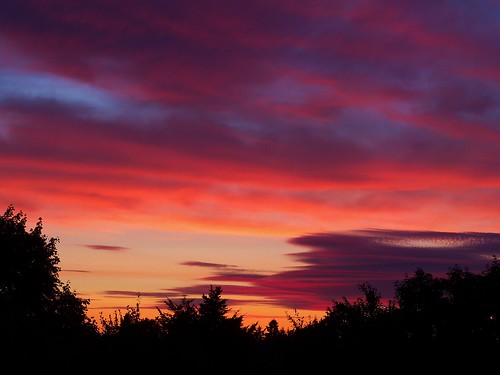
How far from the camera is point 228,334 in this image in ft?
84.8

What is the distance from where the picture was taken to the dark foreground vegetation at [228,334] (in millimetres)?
22141

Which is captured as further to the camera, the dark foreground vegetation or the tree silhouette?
the tree silhouette

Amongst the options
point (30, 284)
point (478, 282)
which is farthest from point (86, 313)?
point (478, 282)

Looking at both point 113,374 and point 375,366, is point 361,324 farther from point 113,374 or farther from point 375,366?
point 113,374

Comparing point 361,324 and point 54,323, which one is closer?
point 361,324

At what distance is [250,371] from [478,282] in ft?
181

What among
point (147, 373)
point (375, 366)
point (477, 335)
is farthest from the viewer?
point (477, 335)

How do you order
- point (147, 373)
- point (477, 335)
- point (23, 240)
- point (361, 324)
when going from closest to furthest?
point (147, 373)
point (361, 324)
point (477, 335)
point (23, 240)

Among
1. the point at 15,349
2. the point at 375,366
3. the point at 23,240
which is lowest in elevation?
the point at 375,366

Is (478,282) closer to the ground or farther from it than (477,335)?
farther from it

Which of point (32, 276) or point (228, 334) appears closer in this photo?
point (228, 334)

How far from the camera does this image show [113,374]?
21.5 metres

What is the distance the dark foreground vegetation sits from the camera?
2214 cm

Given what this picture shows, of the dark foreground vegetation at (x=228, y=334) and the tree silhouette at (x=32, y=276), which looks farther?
the tree silhouette at (x=32, y=276)
